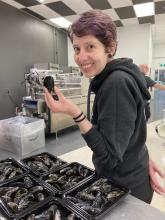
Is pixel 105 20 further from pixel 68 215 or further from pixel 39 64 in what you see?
pixel 39 64

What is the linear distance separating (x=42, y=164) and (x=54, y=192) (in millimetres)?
254

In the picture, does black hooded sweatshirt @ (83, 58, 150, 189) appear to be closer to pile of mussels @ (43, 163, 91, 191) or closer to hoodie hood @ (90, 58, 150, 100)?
hoodie hood @ (90, 58, 150, 100)

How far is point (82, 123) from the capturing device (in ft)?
2.39

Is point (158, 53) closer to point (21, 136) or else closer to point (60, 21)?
point (60, 21)

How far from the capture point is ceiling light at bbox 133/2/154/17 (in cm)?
474

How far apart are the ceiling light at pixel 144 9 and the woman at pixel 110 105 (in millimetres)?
4661

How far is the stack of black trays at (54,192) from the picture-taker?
2.26ft

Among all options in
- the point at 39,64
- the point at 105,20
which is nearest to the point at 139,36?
the point at 39,64

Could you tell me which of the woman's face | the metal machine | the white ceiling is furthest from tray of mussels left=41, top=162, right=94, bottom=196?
the white ceiling

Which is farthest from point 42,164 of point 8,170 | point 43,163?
point 8,170

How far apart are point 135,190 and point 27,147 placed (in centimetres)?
240

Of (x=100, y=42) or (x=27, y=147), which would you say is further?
(x=27, y=147)

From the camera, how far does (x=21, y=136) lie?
115 inches

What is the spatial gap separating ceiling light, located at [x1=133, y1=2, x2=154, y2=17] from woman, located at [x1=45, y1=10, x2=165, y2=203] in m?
4.66
